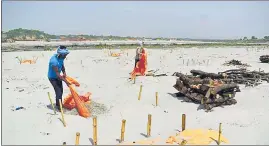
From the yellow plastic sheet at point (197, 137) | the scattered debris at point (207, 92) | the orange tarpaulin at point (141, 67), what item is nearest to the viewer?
the yellow plastic sheet at point (197, 137)

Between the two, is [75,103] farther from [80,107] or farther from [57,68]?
[57,68]

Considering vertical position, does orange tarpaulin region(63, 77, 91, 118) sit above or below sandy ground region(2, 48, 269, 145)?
above

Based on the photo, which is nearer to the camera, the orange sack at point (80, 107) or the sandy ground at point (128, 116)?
the sandy ground at point (128, 116)

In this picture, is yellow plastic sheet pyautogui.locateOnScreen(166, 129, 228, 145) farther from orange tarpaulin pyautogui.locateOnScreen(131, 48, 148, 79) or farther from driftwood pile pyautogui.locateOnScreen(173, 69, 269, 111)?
orange tarpaulin pyautogui.locateOnScreen(131, 48, 148, 79)

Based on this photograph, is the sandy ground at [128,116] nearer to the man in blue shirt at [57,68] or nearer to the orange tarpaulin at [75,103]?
the orange tarpaulin at [75,103]

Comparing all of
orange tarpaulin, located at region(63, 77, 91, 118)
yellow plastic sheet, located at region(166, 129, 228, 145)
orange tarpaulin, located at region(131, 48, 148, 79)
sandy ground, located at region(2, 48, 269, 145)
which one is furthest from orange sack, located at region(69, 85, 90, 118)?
orange tarpaulin, located at region(131, 48, 148, 79)

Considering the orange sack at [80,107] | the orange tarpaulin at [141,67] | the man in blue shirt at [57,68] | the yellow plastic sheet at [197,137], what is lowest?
the yellow plastic sheet at [197,137]

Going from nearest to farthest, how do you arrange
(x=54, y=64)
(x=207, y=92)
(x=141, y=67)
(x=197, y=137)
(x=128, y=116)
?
(x=197, y=137) < (x=54, y=64) < (x=128, y=116) < (x=207, y=92) < (x=141, y=67)

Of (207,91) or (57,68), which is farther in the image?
(207,91)

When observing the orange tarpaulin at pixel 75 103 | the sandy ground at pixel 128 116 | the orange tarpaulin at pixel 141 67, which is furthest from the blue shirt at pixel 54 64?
the orange tarpaulin at pixel 141 67

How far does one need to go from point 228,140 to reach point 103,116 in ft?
10.5

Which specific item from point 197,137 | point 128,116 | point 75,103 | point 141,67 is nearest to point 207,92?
point 128,116

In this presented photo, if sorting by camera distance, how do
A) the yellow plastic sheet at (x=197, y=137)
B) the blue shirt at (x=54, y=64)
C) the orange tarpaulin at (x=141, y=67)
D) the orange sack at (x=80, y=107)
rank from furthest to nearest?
the orange tarpaulin at (x=141, y=67) → the orange sack at (x=80, y=107) → the blue shirt at (x=54, y=64) → the yellow plastic sheet at (x=197, y=137)

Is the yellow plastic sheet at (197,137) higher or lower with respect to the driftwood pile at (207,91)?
lower
